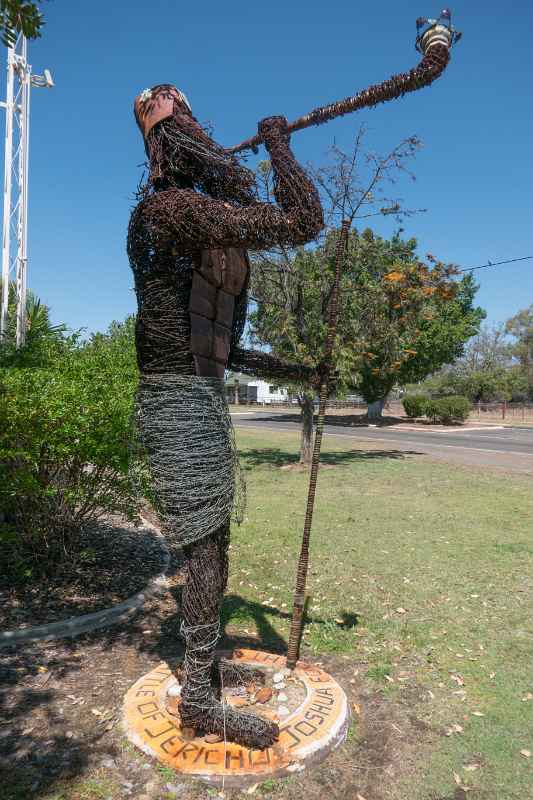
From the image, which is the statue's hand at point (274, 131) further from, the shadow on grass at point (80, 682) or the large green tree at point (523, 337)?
the large green tree at point (523, 337)

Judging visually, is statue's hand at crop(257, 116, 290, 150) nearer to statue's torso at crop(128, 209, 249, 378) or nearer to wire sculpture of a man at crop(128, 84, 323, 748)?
wire sculpture of a man at crop(128, 84, 323, 748)

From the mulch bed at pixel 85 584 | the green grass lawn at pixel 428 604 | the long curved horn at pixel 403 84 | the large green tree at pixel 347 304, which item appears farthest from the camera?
the large green tree at pixel 347 304

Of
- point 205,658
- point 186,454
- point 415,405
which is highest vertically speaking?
point 415,405

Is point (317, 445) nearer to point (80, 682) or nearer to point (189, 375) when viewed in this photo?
point (189, 375)

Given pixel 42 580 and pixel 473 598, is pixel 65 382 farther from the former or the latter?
pixel 473 598

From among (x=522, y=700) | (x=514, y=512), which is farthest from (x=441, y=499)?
(x=522, y=700)

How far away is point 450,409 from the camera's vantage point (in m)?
30.2

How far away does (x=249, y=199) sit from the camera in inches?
108

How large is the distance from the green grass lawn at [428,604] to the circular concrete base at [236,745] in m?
0.44

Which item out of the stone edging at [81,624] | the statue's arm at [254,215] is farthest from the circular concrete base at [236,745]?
the statue's arm at [254,215]

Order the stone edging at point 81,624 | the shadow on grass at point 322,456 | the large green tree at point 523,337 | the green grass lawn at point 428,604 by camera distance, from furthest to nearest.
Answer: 1. the large green tree at point 523,337
2. the shadow on grass at point 322,456
3. the stone edging at point 81,624
4. the green grass lawn at point 428,604

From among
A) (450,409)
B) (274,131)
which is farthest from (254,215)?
(450,409)

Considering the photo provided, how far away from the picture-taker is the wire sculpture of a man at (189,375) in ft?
8.59

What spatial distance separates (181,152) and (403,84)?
1.01m
